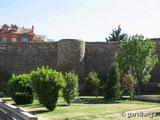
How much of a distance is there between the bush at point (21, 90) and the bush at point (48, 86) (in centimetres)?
562

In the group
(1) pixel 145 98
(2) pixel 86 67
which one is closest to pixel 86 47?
(2) pixel 86 67

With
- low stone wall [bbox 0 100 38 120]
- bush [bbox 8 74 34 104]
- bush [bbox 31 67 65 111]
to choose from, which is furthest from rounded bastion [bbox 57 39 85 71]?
low stone wall [bbox 0 100 38 120]

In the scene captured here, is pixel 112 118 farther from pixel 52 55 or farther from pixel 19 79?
pixel 52 55

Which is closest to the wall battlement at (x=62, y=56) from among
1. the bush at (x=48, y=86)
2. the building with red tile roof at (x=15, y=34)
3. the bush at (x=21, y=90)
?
the bush at (x=21, y=90)

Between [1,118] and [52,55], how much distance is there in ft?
110

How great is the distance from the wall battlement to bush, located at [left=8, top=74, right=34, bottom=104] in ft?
60.1

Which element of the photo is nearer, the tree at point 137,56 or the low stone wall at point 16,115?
the low stone wall at point 16,115

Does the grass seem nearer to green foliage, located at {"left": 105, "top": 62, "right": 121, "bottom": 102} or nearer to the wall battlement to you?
green foliage, located at {"left": 105, "top": 62, "right": 121, "bottom": 102}

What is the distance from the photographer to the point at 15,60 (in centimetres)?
4822

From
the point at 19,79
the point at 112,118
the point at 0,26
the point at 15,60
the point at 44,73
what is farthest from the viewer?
the point at 0,26

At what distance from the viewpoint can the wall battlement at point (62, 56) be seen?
4459cm

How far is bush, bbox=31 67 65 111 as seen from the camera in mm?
19500

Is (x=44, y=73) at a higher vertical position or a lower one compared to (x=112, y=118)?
higher

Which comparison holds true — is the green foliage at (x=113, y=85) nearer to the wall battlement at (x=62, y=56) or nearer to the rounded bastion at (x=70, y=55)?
the wall battlement at (x=62, y=56)
